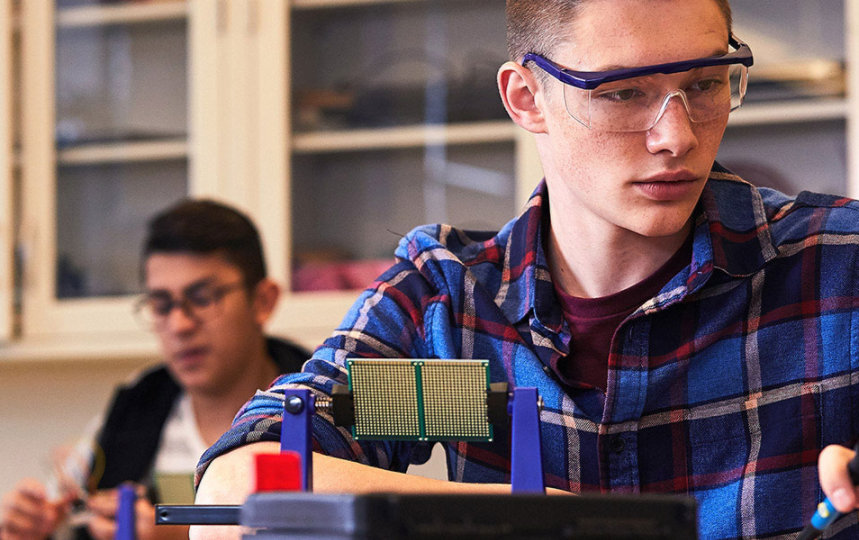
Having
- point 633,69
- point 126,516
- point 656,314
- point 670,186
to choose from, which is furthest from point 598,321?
point 126,516

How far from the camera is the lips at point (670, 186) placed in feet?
3.46

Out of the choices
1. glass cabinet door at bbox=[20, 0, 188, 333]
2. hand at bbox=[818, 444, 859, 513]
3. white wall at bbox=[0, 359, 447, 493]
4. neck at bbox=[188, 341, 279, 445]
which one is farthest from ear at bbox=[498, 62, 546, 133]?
white wall at bbox=[0, 359, 447, 493]

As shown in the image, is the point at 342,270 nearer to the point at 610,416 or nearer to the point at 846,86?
the point at 846,86

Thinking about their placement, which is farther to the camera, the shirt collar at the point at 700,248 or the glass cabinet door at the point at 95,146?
the glass cabinet door at the point at 95,146

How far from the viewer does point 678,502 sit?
548mm

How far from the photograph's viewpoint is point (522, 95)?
4.06 feet

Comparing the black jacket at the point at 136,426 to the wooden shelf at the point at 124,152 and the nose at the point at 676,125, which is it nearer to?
the wooden shelf at the point at 124,152

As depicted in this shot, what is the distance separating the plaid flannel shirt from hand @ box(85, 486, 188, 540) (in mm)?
863

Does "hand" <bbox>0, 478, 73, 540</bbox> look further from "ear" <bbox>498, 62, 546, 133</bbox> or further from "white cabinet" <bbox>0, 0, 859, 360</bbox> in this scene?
"ear" <bbox>498, 62, 546, 133</bbox>

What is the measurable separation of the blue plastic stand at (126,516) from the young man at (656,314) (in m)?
0.28

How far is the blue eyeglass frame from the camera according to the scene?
1017 millimetres

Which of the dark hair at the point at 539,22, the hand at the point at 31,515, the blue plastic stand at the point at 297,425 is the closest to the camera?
the blue plastic stand at the point at 297,425

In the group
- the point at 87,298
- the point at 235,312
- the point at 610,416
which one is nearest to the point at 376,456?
the point at 610,416

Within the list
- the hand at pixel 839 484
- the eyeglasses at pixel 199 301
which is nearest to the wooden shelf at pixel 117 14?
the eyeglasses at pixel 199 301
